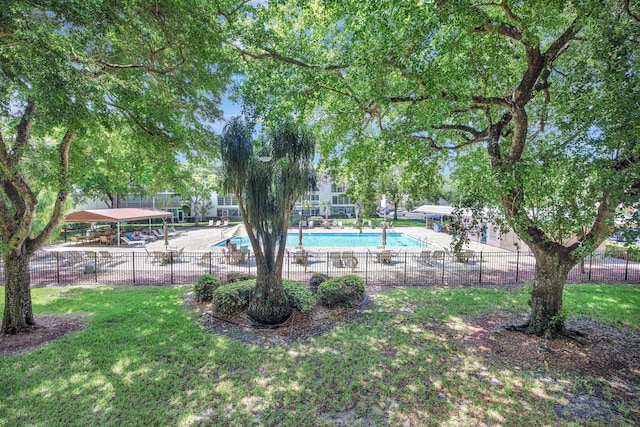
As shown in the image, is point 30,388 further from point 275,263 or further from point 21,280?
point 275,263

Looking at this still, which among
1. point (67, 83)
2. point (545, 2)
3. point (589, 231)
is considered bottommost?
point (589, 231)

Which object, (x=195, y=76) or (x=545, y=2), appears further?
(x=195, y=76)

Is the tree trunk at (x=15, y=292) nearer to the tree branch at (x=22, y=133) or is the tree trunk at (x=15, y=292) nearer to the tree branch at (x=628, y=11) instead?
the tree branch at (x=22, y=133)

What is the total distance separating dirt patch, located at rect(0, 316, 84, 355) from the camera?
5.85 meters

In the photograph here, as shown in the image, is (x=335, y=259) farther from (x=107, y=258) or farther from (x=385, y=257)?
(x=107, y=258)

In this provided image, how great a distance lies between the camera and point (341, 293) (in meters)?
8.20

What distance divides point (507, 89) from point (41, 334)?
511 inches

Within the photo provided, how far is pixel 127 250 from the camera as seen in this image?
18.3 metres

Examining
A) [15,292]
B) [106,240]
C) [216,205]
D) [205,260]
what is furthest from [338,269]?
[216,205]

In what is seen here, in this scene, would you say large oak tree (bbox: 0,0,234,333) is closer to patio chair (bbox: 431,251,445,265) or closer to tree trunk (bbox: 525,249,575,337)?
tree trunk (bbox: 525,249,575,337)

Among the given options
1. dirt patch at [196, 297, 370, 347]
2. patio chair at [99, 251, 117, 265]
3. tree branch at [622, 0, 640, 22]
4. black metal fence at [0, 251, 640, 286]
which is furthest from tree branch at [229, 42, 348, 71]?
patio chair at [99, 251, 117, 265]

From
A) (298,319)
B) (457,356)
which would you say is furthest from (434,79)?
(298,319)

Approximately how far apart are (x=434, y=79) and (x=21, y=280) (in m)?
10.3

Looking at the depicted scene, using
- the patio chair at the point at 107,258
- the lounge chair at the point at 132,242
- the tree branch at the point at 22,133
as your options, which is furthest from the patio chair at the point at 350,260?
the lounge chair at the point at 132,242
